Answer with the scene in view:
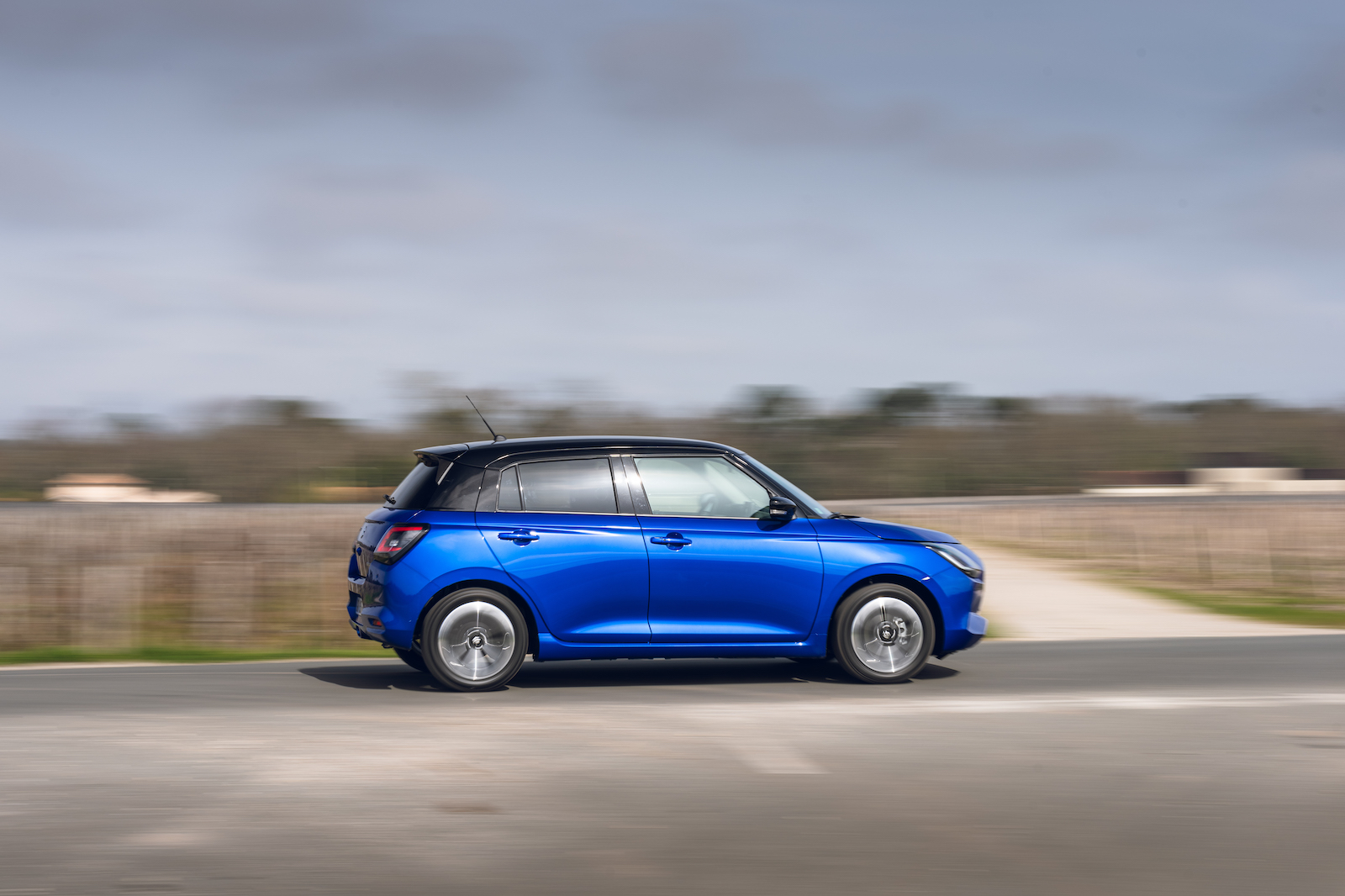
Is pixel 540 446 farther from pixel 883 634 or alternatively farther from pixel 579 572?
pixel 883 634

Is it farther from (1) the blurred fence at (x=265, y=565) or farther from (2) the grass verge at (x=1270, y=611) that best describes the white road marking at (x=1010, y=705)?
(1) the blurred fence at (x=265, y=565)

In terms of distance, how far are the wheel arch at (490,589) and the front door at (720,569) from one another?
32.0 inches

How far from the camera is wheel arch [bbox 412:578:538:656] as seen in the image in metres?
9.11

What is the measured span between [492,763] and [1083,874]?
119 inches

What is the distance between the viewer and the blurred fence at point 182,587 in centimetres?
1862

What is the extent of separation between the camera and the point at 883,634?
376 inches

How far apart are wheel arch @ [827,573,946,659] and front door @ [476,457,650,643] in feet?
4.32

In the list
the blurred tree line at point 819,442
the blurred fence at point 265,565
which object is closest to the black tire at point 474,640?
the blurred fence at point 265,565

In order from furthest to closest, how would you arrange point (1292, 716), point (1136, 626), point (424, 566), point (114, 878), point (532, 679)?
point (1136, 626) < point (532, 679) < point (424, 566) < point (1292, 716) < point (114, 878)

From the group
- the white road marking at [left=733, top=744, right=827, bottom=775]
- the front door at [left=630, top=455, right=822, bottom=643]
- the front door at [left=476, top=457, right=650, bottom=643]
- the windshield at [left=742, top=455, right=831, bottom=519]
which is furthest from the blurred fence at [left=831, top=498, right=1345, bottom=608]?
the white road marking at [left=733, top=744, right=827, bottom=775]

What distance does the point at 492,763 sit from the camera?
678 cm

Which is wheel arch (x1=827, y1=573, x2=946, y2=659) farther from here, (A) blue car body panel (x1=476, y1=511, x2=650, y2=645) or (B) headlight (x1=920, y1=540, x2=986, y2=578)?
(A) blue car body panel (x1=476, y1=511, x2=650, y2=645)

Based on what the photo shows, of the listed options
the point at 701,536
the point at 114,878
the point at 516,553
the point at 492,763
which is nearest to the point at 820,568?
the point at 701,536

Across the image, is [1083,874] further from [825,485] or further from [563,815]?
[825,485]
